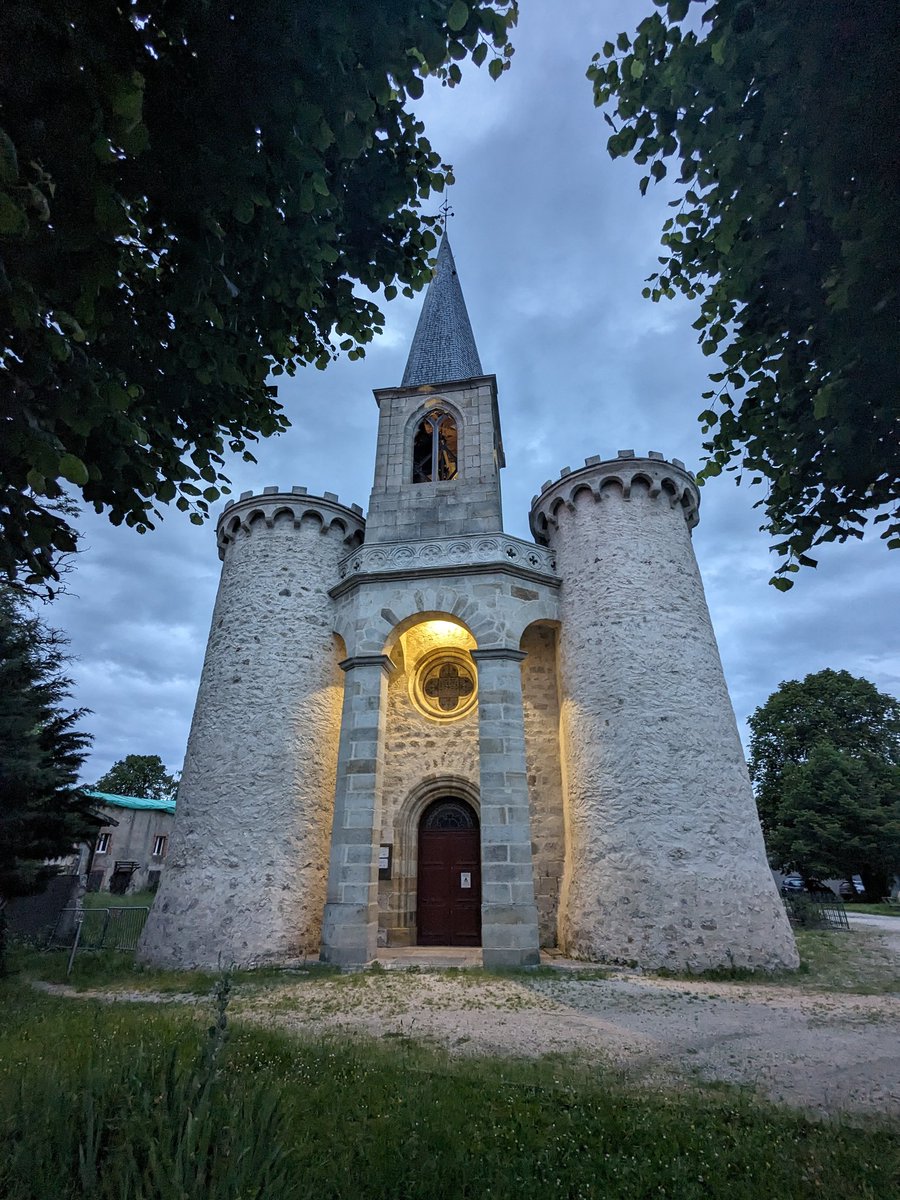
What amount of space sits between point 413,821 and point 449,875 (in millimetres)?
1467

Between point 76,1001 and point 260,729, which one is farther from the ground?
point 260,729

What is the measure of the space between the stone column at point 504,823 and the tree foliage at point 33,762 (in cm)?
876

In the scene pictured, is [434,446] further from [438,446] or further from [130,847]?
[130,847]

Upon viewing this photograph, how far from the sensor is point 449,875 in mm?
14266

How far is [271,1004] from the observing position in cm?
815

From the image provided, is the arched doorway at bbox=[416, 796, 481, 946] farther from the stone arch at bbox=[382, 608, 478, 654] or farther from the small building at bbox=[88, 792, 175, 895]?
the small building at bbox=[88, 792, 175, 895]

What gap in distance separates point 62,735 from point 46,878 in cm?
360

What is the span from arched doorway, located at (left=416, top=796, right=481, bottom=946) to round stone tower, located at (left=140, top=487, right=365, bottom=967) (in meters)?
2.43

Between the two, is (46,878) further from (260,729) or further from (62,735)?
(260,729)

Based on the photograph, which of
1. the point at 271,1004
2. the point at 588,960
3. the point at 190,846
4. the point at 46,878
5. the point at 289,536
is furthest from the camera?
the point at 289,536

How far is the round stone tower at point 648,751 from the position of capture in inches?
443

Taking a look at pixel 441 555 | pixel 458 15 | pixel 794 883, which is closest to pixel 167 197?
pixel 458 15

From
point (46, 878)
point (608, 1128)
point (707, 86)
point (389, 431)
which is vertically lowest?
point (608, 1128)

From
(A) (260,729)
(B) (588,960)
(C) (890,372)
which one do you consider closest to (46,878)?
(A) (260,729)
